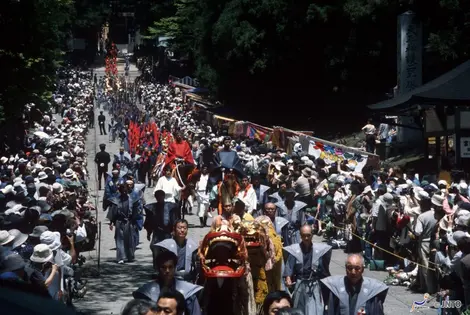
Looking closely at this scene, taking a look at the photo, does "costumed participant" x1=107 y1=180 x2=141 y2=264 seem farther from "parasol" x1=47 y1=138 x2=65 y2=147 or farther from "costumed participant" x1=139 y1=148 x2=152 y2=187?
"parasol" x1=47 y1=138 x2=65 y2=147

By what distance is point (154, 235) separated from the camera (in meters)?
16.2

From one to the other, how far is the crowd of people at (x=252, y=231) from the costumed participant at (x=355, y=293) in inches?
0.4

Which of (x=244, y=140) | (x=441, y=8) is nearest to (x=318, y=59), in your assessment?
(x=244, y=140)

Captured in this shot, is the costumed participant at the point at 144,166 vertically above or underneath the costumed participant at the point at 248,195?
underneath

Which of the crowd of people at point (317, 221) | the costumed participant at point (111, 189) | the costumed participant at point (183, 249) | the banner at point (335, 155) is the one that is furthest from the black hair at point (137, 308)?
the banner at point (335, 155)

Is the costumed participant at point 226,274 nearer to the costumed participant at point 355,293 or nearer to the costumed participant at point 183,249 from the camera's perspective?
the costumed participant at point 183,249

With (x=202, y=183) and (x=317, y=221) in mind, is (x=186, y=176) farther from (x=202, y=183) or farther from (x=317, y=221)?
(x=317, y=221)

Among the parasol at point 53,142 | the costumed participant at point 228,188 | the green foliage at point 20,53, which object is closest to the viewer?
the costumed participant at point 228,188

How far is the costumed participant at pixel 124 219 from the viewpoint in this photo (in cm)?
1833

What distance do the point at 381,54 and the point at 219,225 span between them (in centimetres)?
3103

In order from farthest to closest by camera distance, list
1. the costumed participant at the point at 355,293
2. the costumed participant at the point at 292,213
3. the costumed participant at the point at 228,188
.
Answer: the costumed participant at the point at 228,188 < the costumed participant at the point at 292,213 < the costumed participant at the point at 355,293

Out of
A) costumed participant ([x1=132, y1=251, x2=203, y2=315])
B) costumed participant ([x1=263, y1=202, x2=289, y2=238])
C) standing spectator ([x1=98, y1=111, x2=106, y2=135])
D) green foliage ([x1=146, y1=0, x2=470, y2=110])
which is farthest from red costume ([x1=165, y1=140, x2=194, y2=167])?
standing spectator ([x1=98, y1=111, x2=106, y2=135])

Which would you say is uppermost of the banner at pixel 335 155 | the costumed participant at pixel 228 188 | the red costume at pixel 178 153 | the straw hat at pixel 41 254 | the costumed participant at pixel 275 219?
the straw hat at pixel 41 254

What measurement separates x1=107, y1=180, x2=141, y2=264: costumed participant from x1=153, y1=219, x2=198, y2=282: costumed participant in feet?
22.0
